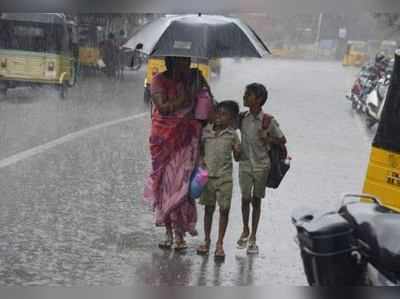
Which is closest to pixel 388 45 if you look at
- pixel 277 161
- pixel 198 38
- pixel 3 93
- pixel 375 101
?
pixel 375 101

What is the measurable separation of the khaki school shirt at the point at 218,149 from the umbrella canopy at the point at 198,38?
549 mm

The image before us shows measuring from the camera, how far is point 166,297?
3186 millimetres

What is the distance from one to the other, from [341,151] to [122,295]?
28.7 feet

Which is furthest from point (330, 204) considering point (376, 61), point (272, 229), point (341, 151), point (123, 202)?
point (376, 61)

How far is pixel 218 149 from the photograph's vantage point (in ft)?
17.4

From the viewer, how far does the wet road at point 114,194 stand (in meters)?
5.28

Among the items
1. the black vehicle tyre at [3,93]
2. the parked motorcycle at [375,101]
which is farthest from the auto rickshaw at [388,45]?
the black vehicle tyre at [3,93]

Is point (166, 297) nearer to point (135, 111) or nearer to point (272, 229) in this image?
point (272, 229)

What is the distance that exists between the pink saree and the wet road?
0.99ft

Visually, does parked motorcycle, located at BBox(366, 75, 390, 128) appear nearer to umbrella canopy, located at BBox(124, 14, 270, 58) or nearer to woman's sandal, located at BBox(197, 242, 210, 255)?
woman's sandal, located at BBox(197, 242, 210, 255)

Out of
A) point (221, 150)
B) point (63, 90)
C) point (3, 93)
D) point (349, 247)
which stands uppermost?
point (349, 247)

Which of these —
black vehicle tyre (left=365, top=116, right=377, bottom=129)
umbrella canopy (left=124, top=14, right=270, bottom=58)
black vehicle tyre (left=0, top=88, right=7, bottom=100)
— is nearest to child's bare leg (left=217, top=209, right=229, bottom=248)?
umbrella canopy (left=124, top=14, right=270, bottom=58)

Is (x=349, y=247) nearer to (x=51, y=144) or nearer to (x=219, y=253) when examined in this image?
(x=219, y=253)

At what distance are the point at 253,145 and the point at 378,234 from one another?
7.93ft
